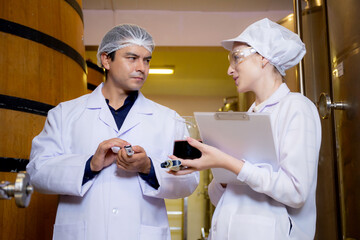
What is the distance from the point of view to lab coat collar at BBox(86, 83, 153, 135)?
1.79 m

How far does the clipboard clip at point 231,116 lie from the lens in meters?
1.20

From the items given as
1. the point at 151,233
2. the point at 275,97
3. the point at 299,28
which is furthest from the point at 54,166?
the point at 299,28

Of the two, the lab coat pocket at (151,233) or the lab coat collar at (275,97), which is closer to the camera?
the lab coat collar at (275,97)

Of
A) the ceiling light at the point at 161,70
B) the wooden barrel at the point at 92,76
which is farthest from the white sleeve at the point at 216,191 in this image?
the ceiling light at the point at 161,70

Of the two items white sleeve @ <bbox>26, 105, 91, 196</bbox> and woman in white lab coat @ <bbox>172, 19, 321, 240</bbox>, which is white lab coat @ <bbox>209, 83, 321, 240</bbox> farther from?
white sleeve @ <bbox>26, 105, 91, 196</bbox>

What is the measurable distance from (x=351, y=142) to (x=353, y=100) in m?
0.18

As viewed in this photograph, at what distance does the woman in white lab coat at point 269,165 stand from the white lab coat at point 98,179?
368mm

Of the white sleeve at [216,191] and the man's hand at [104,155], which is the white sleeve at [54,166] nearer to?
the man's hand at [104,155]

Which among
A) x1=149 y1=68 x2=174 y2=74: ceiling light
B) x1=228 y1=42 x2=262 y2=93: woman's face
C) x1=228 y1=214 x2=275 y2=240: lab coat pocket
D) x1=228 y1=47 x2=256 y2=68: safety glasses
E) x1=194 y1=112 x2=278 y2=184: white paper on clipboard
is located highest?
x1=149 y1=68 x2=174 y2=74: ceiling light

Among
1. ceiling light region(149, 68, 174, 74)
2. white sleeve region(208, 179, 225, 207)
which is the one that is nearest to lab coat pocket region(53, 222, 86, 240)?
white sleeve region(208, 179, 225, 207)

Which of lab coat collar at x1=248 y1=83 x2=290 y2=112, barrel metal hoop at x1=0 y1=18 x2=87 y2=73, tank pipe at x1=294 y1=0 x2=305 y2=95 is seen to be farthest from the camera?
tank pipe at x1=294 y1=0 x2=305 y2=95

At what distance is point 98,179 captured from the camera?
5.57 feet

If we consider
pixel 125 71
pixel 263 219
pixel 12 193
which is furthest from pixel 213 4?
pixel 12 193

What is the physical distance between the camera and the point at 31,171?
5.56 ft
